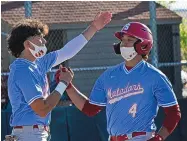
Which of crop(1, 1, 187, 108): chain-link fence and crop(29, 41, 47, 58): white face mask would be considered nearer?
crop(29, 41, 47, 58): white face mask

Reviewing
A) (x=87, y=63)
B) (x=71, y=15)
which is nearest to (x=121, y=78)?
(x=87, y=63)

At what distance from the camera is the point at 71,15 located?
13.9 meters

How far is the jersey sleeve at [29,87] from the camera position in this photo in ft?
15.5

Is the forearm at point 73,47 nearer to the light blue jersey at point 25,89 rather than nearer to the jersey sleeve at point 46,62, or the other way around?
the jersey sleeve at point 46,62

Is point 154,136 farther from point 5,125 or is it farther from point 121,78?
point 5,125

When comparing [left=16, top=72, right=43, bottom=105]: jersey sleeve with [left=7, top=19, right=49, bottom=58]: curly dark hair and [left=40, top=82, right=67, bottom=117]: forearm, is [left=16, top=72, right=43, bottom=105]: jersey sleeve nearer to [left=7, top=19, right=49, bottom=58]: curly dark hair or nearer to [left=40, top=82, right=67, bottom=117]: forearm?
[left=40, top=82, right=67, bottom=117]: forearm

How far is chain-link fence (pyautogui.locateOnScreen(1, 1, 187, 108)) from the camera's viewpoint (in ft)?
41.9

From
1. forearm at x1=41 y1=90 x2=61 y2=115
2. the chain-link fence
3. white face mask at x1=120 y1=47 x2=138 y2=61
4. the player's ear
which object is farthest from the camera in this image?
the chain-link fence

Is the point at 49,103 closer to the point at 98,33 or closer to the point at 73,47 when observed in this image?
the point at 73,47

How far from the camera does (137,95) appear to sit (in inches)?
188

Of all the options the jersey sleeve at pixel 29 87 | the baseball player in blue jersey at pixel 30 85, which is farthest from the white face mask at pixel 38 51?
the jersey sleeve at pixel 29 87

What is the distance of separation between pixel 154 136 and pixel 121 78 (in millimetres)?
555

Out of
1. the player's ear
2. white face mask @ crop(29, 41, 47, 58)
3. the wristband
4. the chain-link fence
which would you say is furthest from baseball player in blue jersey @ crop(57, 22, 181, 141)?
the chain-link fence

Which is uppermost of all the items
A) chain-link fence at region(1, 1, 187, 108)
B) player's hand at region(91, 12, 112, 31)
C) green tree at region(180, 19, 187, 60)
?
player's hand at region(91, 12, 112, 31)
